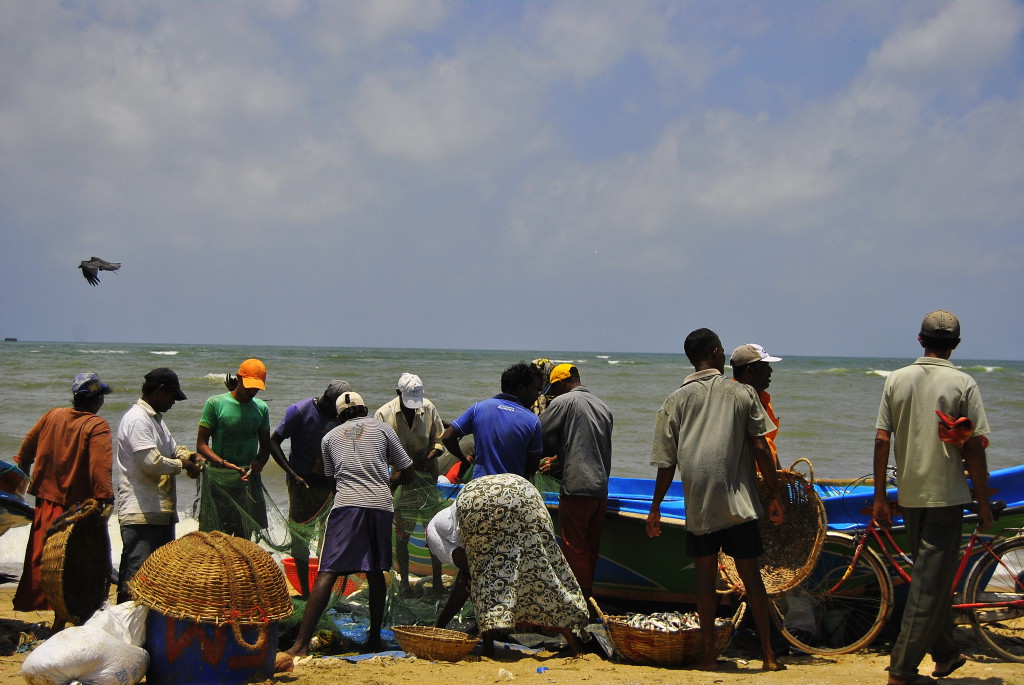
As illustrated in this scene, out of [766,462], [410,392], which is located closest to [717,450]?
[766,462]

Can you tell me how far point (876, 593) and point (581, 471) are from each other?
1.93 meters

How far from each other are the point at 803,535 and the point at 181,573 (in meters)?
3.50

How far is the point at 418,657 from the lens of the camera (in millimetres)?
4945

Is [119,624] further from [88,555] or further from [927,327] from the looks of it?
[927,327]

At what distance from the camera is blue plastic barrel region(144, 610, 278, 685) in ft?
13.3

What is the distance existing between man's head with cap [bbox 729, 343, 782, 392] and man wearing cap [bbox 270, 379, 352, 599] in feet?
8.82

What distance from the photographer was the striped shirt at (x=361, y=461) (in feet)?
16.9

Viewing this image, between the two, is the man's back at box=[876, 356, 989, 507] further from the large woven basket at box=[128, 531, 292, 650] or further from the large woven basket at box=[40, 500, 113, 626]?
the large woven basket at box=[40, 500, 113, 626]

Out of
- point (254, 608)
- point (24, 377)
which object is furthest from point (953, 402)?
point (24, 377)

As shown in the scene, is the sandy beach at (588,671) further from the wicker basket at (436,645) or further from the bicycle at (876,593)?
the bicycle at (876,593)

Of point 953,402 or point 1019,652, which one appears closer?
point 953,402

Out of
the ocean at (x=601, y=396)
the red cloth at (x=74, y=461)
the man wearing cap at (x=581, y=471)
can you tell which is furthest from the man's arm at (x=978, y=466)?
the ocean at (x=601, y=396)

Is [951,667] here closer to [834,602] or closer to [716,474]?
[834,602]

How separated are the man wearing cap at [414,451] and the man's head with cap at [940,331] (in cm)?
315
